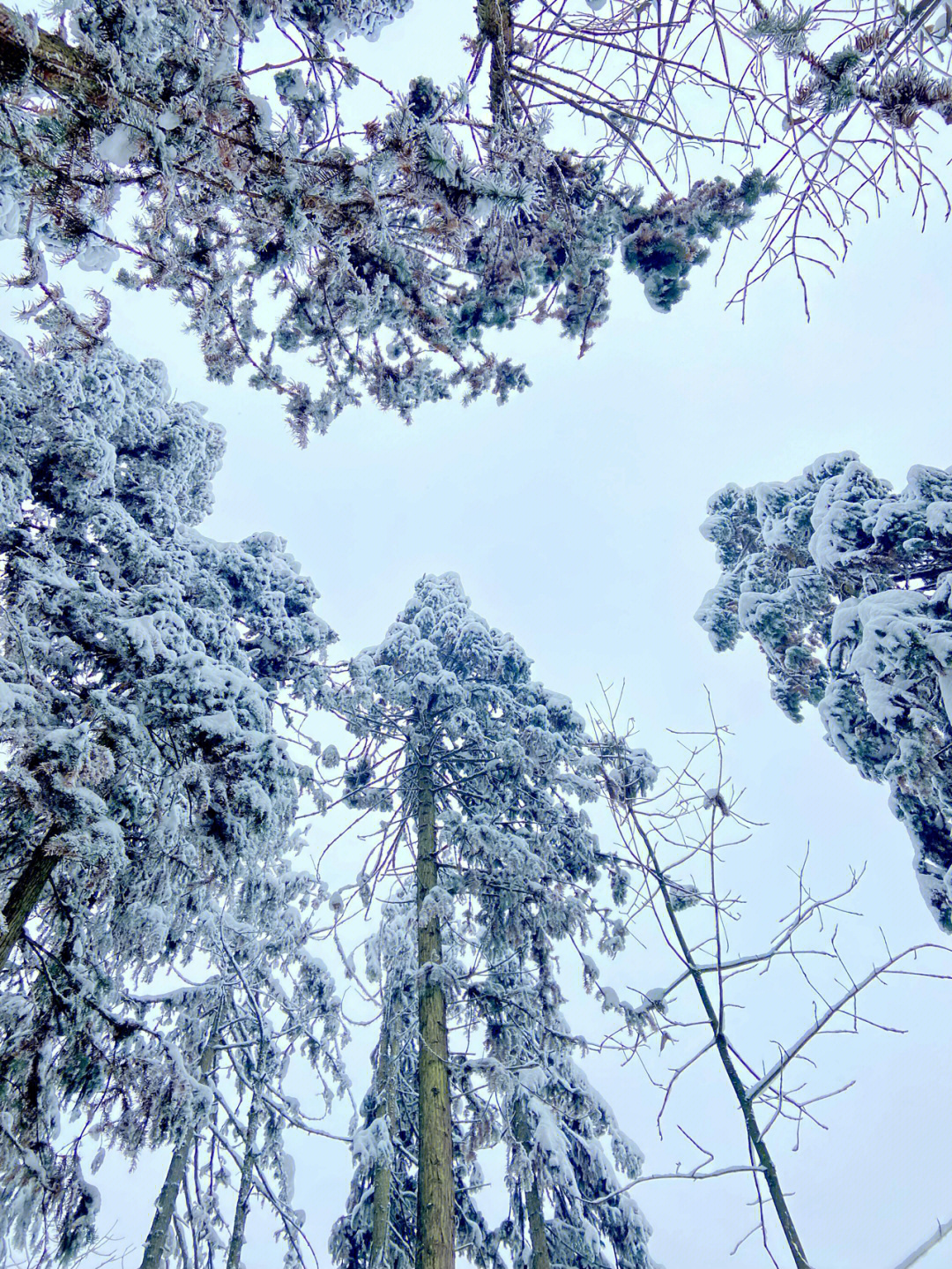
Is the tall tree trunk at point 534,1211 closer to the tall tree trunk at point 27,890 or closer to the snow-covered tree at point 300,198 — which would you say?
the tall tree trunk at point 27,890

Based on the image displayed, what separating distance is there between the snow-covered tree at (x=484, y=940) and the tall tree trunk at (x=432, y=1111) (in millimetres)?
14

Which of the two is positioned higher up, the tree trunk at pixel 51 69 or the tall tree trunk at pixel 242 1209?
the tree trunk at pixel 51 69

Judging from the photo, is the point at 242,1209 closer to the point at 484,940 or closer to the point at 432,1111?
the point at 432,1111

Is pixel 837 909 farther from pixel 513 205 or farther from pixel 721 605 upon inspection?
pixel 721 605

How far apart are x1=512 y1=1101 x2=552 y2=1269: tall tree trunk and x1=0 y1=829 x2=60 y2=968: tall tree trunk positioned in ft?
18.2

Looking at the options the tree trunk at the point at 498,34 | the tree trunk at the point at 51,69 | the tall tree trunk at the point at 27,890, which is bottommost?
the tall tree trunk at the point at 27,890

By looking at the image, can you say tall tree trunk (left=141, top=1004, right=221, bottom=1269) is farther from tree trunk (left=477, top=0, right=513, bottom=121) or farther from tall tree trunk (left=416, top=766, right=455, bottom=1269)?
tree trunk (left=477, top=0, right=513, bottom=121)

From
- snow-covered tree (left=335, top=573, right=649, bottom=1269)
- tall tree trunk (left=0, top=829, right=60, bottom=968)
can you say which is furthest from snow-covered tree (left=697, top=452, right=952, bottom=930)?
tall tree trunk (left=0, top=829, right=60, bottom=968)

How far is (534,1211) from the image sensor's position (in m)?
7.43

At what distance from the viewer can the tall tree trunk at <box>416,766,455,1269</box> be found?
5.44 m

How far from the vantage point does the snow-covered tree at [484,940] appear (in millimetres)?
6715

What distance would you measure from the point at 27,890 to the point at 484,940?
17.4 feet

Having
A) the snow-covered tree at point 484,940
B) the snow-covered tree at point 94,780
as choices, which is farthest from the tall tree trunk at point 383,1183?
the snow-covered tree at point 94,780

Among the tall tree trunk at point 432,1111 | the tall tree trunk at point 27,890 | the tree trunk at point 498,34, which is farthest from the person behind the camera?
the tall tree trunk at point 432,1111
